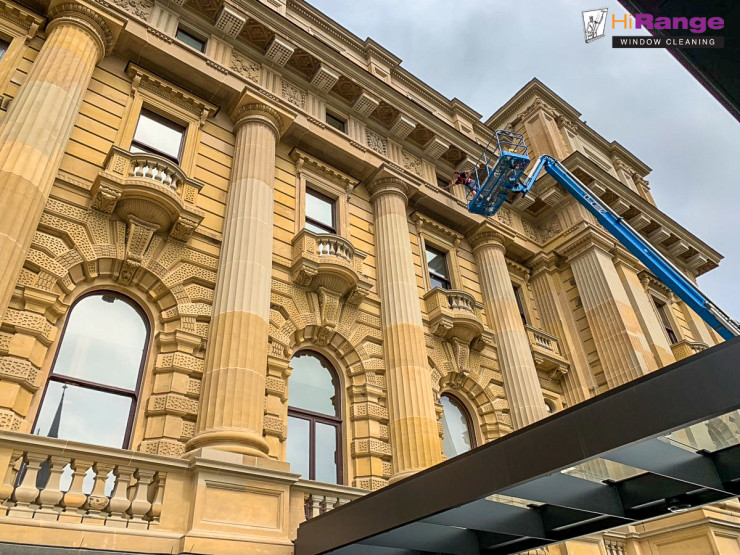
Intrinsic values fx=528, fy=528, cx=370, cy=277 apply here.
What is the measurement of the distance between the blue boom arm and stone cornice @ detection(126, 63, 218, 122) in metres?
11.5

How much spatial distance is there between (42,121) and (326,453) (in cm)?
901

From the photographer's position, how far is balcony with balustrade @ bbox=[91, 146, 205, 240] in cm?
1098

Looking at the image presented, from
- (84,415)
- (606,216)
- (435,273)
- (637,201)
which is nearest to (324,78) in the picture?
(435,273)

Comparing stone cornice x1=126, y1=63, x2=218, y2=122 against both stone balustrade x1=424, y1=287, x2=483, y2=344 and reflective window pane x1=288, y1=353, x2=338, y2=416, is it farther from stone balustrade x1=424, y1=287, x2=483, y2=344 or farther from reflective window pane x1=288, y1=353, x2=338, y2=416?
stone balustrade x1=424, y1=287, x2=483, y2=344

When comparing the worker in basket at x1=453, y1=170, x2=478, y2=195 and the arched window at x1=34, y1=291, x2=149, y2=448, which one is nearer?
the arched window at x1=34, y1=291, x2=149, y2=448

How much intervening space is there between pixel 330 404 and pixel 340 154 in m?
7.97

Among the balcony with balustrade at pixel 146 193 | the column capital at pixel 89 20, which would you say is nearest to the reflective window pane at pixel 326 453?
the balcony with balustrade at pixel 146 193

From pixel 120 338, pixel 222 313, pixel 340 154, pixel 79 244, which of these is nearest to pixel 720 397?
pixel 222 313

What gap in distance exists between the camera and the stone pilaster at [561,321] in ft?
63.0

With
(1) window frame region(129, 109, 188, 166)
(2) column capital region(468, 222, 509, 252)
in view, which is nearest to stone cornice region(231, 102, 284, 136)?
(1) window frame region(129, 109, 188, 166)

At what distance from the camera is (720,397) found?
4.19 meters

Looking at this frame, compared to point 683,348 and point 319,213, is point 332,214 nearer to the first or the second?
point 319,213

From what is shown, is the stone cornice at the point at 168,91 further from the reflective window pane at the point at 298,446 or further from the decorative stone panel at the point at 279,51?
the reflective window pane at the point at 298,446

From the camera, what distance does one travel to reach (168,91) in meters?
14.1
